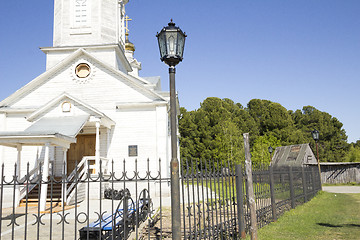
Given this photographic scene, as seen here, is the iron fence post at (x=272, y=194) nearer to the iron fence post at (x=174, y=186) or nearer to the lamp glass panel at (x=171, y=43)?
the iron fence post at (x=174, y=186)

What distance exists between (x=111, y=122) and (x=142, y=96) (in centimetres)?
214

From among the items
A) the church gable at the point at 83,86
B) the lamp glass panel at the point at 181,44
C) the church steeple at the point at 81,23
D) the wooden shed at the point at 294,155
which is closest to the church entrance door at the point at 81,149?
the church gable at the point at 83,86

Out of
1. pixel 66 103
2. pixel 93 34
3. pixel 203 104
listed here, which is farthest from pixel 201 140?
pixel 66 103

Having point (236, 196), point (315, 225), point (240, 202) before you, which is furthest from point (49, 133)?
point (315, 225)

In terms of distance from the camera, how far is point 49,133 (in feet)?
36.7

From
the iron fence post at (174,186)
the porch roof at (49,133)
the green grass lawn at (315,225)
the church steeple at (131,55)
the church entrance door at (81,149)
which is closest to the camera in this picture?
the iron fence post at (174,186)

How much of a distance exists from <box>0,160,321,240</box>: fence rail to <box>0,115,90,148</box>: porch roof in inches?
79.6

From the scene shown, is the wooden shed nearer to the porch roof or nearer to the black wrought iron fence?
the black wrought iron fence

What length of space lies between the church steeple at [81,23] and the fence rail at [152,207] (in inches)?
338

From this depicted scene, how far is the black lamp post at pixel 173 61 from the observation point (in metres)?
4.87

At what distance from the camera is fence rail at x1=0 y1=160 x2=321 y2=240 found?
191 inches

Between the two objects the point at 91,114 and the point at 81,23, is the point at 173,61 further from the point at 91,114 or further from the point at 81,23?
the point at 81,23

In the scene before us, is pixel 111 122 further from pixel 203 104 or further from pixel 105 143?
pixel 203 104

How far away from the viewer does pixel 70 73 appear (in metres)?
17.1
